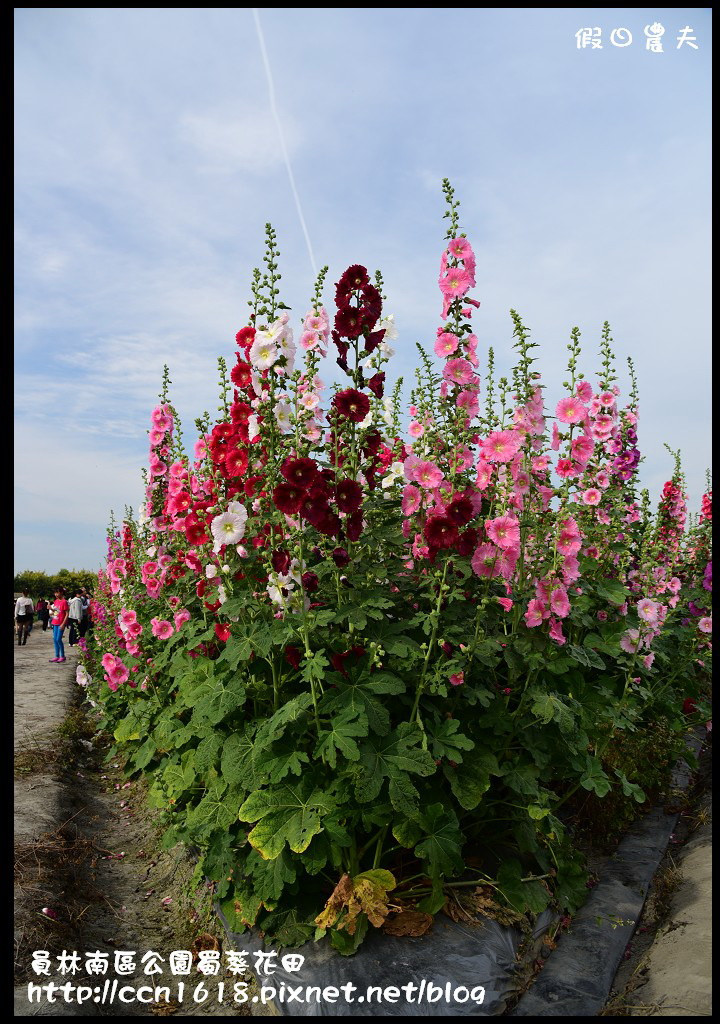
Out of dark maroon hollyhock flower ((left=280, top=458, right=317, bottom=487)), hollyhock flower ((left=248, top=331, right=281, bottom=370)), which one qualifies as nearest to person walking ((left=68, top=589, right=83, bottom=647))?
hollyhock flower ((left=248, top=331, right=281, bottom=370))

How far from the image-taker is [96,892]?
4.99m

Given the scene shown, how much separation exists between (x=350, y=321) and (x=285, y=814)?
238 cm

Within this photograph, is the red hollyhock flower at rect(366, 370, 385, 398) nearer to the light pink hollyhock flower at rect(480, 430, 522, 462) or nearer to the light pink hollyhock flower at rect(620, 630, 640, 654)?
the light pink hollyhock flower at rect(480, 430, 522, 462)

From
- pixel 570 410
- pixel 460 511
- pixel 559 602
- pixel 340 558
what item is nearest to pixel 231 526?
pixel 340 558

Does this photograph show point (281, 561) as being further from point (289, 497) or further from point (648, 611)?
point (648, 611)

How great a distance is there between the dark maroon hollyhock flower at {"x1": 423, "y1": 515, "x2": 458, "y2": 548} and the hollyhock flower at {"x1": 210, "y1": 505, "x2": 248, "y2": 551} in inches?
36.9

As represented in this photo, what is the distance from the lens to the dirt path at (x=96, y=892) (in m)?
3.84

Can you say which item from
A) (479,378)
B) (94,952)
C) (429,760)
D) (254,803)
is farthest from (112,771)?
(479,378)

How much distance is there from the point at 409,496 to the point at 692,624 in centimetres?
465

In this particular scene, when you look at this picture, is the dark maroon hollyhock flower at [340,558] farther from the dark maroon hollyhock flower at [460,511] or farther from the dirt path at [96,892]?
the dirt path at [96,892]

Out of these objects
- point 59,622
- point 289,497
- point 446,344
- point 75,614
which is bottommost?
point 59,622

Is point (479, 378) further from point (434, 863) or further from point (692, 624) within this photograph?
point (692, 624)

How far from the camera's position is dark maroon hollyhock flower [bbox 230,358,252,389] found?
4.08 metres

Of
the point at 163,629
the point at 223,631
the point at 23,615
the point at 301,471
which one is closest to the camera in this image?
the point at 301,471
